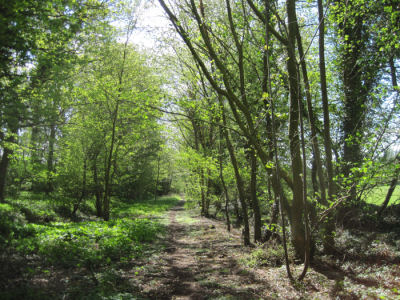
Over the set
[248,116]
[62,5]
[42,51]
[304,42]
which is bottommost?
[248,116]

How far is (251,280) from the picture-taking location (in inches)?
233

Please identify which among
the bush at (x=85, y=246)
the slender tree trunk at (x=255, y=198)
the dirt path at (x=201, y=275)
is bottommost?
the dirt path at (x=201, y=275)

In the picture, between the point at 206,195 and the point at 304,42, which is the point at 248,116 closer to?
the point at 304,42

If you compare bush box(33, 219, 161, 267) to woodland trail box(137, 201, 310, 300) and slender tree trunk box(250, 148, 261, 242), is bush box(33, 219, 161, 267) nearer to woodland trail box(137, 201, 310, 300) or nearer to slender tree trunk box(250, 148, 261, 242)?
woodland trail box(137, 201, 310, 300)

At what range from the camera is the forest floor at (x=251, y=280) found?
4.95 m

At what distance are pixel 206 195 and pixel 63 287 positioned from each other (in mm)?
13437

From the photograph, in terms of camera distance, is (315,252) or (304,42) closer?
(315,252)

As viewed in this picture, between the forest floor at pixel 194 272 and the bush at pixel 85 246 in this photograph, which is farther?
the bush at pixel 85 246

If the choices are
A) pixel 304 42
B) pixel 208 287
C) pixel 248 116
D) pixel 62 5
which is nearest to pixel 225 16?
pixel 304 42

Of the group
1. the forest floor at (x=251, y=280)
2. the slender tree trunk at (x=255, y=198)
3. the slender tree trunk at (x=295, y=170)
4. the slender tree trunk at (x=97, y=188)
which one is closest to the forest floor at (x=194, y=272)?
the forest floor at (x=251, y=280)

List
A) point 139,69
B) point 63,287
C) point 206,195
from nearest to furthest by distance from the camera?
point 63,287 < point 139,69 < point 206,195


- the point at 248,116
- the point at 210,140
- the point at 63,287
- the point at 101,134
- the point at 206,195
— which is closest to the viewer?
the point at 63,287

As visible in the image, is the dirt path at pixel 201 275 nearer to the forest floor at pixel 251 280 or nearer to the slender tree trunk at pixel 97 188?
the forest floor at pixel 251 280

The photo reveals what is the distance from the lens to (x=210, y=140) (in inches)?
741
